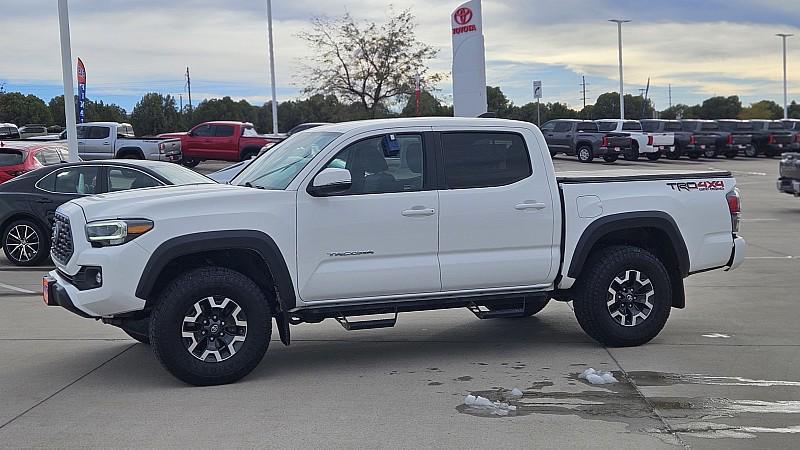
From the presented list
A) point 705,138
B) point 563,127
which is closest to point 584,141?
point 563,127

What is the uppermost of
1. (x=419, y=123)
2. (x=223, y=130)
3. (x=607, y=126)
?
(x=223, y=130)

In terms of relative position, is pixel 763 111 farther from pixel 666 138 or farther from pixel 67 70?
pixel 67 70

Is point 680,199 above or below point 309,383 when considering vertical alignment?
above

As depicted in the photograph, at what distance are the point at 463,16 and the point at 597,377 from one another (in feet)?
62.2

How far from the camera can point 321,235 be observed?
23.3 ft

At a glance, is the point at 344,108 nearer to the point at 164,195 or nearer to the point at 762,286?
the point at 762,286

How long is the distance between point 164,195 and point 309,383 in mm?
1776

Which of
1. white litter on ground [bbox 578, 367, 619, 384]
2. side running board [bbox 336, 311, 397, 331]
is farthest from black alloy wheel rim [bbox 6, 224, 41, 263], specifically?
white litter on ground [bbox 578, 367, 619, 384]

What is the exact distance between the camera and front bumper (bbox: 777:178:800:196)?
63.4 feet

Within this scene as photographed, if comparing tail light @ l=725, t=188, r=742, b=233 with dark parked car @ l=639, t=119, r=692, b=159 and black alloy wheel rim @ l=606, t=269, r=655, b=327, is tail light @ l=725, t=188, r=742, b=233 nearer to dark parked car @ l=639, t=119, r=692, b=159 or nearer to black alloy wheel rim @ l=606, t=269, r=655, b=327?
black alloy wheel rim @ l=606, t=269, r=655, b=327

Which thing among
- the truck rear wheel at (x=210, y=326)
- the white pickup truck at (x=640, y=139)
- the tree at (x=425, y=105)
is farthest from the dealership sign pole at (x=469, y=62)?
the tree at (x=425, y=105)

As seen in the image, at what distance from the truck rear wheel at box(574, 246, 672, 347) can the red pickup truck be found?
27.1 meters

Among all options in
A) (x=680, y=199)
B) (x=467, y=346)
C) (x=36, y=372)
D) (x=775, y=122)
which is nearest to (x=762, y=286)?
(x=680, y=199)

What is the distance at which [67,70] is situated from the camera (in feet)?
61.2
